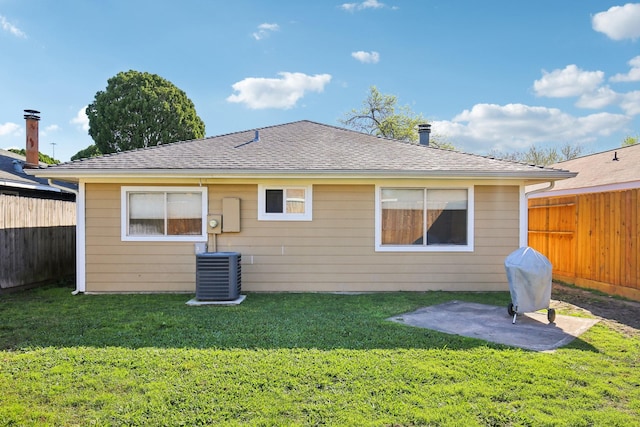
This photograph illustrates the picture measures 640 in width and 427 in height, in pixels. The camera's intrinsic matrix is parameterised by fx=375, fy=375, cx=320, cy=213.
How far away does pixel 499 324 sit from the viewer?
16.2 ft

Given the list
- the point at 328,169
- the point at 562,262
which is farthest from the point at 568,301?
the point at 328,169

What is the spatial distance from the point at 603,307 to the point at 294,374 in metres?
5.66

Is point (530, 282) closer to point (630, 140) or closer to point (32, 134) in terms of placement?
point (32, 134)

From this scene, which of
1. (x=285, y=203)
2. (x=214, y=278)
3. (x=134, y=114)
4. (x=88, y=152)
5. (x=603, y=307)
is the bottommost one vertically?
(x=603, y=307)

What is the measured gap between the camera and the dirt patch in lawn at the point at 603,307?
16.6 feet

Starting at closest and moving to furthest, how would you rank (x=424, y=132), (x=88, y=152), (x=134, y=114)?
(x=424, y=132) < (x=134, y=114) < (x=88, y=152)

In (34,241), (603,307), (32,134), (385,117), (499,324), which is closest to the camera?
(499,324)

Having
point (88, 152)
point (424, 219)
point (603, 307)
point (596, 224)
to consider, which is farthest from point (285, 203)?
point (88, 152)

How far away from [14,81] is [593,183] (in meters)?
16.7

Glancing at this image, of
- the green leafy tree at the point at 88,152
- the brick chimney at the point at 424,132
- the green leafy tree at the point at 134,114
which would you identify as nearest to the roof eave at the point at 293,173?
the brick chimney at the point at 424,132

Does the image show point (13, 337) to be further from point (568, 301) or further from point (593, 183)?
point (593, 183)

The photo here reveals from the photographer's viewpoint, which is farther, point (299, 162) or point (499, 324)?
point (299, 162)

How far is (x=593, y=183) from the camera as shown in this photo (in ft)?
25.3

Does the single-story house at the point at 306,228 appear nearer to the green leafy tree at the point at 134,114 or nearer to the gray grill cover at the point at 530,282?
the gray grill cover at the point at 530,282
